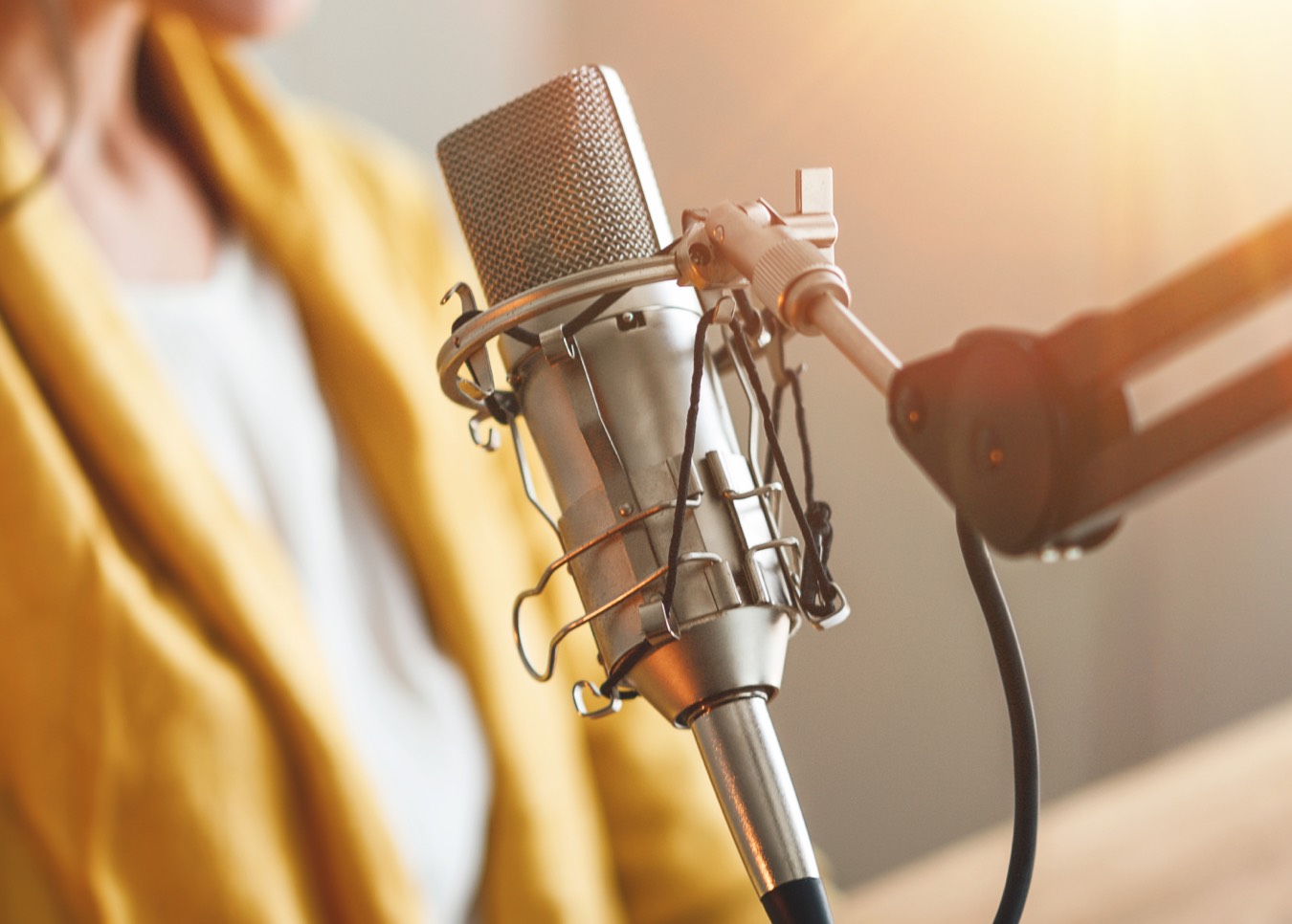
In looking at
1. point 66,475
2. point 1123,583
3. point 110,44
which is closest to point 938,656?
point 1123,583

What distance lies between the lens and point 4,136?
0.66 metres

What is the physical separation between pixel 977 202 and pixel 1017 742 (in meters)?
0.87

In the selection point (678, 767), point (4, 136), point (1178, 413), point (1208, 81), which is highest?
point (1208, 81)

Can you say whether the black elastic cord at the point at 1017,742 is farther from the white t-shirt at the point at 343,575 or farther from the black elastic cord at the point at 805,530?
the white t-shirt at the point at 343,575

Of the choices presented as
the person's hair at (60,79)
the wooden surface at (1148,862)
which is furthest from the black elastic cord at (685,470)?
the person's hair at (60,79)

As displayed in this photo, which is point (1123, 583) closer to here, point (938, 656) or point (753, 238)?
point (938, 656)

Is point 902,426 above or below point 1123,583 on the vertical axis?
below

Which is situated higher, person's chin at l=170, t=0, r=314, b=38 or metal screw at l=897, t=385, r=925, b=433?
person's chin at l=170, t=0, r=314, b=38

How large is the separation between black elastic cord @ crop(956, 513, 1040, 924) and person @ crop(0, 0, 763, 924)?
1.75ft

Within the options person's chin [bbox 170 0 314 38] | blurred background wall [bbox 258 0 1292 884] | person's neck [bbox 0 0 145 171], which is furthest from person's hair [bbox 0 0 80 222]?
blurred background wall [bbox 258 0 1292 884]

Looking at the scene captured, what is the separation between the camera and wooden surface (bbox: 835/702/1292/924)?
0.65m

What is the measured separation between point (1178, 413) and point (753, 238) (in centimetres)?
7

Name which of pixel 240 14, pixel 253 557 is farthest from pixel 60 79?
pixel 253 557

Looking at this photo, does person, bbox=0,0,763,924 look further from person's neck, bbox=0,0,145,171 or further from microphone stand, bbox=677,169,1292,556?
microphone stand, bbox=677,169,1292,556
